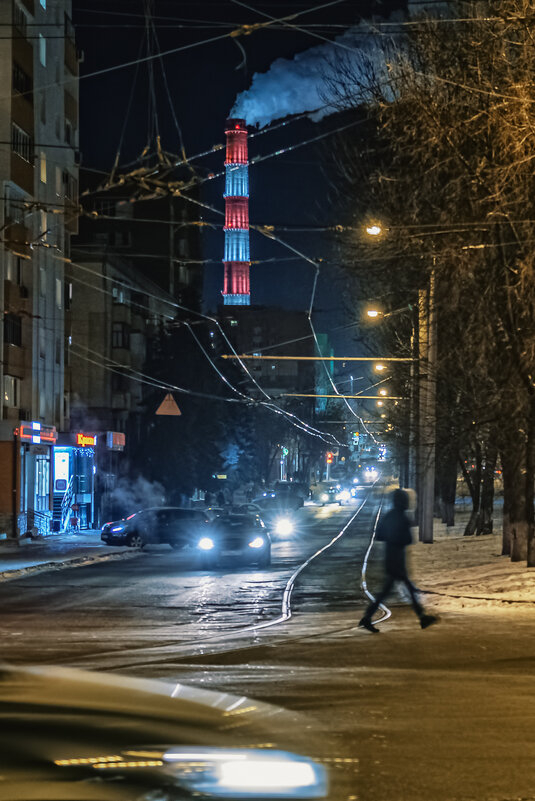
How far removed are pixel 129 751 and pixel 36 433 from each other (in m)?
43.1

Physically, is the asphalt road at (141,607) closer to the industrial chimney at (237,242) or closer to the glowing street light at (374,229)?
the glowing street light at (374,229)

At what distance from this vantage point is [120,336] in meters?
67.2

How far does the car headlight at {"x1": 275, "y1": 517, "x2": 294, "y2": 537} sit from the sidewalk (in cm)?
835

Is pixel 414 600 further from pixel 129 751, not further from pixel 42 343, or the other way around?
pixel 42 343

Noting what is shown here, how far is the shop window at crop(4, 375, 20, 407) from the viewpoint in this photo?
46641 millimetres

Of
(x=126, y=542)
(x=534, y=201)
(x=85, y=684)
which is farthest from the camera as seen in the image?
(x=126, y=542)

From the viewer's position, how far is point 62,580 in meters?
27.2

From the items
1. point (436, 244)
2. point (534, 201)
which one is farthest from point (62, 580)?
point (534, 201)

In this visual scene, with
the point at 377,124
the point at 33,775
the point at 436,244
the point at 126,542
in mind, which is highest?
the point at 377,124

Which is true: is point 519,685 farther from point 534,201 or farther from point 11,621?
point 534,201

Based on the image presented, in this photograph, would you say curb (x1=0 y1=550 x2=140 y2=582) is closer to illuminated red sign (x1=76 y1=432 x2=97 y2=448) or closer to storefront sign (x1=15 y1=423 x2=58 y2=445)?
storefront sign (x1=15 y1=423 x2=58 y2=445)

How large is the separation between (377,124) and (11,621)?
44.2ft

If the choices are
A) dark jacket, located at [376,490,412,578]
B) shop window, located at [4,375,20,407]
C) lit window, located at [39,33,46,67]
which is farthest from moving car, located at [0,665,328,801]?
lit window, located at [39,33,46,67]

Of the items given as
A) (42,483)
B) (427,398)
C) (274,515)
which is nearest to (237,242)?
(274,515)
